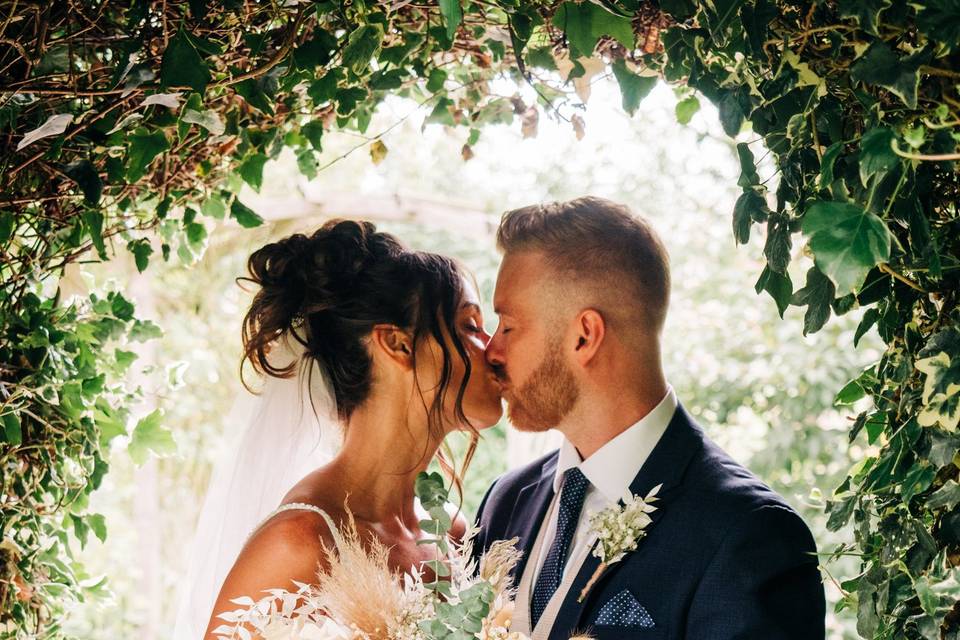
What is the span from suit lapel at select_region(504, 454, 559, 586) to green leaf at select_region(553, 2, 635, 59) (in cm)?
118

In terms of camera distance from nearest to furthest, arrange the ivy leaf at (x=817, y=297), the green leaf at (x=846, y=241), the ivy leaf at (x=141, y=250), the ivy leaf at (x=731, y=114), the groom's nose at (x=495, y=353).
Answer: the green leaf at (x=846, y=241) → the ivy leaf at (x=817, y=297) → the ivy leaf at (x=731, y=114) → the ivy leaf at (x=141, y=250) → the groom's nose at (x=495, y=353)

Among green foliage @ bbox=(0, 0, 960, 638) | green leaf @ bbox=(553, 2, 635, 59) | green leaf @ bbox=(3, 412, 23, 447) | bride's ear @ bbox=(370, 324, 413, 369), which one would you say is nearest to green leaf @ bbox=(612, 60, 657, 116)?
green foliage @ bbox=(0, 0, 960, 638)

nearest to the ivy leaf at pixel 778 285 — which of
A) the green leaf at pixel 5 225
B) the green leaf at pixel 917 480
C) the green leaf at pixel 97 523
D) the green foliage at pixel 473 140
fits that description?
the green foliage at pixel 473 140

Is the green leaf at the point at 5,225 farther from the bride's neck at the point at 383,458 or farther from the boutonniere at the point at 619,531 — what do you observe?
the boutonniere at the point at 619,531

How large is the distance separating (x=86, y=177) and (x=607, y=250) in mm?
1182

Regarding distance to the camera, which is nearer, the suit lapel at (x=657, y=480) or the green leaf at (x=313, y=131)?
the suit lapel at (x=657, y=480)

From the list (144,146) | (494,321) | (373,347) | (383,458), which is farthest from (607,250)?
(494,321)

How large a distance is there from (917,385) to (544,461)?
132cm

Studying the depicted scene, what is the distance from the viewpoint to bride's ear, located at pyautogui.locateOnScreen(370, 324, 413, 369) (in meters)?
2.02

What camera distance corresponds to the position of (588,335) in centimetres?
208

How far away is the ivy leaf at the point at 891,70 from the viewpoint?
0.90 m

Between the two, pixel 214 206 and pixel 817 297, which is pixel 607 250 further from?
pixel 817 297

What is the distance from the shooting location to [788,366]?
4676 millimetres

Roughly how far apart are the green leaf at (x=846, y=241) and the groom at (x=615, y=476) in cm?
89
